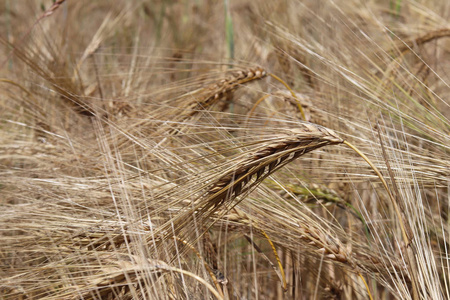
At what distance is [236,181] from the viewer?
747 mm

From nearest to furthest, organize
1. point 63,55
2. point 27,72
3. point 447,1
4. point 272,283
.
Result: point 272,283 < point 27,72 < point 63,55 < point 447,1

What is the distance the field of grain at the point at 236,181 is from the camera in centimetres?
76

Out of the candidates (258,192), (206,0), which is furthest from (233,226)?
(206,0)

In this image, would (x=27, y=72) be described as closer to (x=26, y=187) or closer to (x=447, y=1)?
(x=26, y=187)

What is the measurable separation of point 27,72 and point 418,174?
4.03 ft

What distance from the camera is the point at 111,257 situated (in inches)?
30.6

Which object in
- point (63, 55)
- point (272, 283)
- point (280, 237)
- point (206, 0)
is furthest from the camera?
point (206, 0)

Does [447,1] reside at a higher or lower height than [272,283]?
higher

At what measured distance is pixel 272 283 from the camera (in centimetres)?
128

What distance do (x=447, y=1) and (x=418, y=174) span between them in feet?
5.66

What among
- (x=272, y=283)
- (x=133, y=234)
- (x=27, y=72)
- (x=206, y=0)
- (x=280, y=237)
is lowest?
Result: (x=272, y=283)

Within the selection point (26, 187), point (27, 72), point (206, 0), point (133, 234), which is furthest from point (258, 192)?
point (206, 0)

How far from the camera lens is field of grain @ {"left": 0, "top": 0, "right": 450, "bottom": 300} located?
0.76m

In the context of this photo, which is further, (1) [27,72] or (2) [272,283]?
(1) [27,72]
